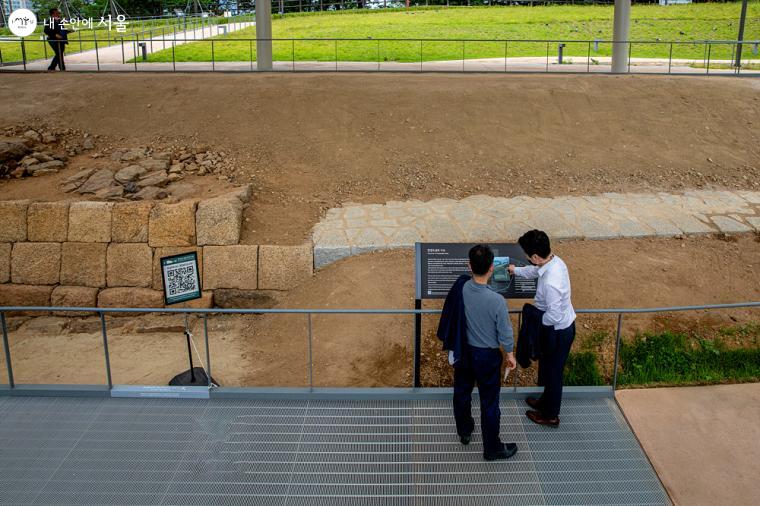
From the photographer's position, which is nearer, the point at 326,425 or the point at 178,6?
the point at 326,425

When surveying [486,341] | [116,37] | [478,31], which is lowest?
[486,341]

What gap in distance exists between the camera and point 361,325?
10328mm

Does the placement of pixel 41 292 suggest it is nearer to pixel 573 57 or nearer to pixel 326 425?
pixel 326 425

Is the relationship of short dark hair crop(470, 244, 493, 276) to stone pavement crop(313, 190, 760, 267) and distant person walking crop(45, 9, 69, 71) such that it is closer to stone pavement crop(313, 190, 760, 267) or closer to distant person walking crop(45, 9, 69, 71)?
stone pavement crop(313, 190, 760, 267)

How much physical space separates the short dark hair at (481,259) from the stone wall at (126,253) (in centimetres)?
Result: 674

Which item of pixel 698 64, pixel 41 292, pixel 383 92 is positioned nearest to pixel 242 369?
pixel 41 292

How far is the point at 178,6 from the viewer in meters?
56.6

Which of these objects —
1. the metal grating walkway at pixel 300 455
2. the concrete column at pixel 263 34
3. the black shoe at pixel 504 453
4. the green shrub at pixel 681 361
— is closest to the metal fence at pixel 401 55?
the concrete column at pixel 263 34

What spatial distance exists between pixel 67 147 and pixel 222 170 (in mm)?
3910

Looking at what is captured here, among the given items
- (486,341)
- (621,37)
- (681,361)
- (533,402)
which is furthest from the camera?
(621,37)

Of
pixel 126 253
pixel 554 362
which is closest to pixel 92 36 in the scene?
pixel 126 253

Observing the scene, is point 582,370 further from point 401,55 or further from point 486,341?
point 401,55

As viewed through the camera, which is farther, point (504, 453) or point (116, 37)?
point (116, 37)

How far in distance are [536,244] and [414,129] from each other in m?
10.2
